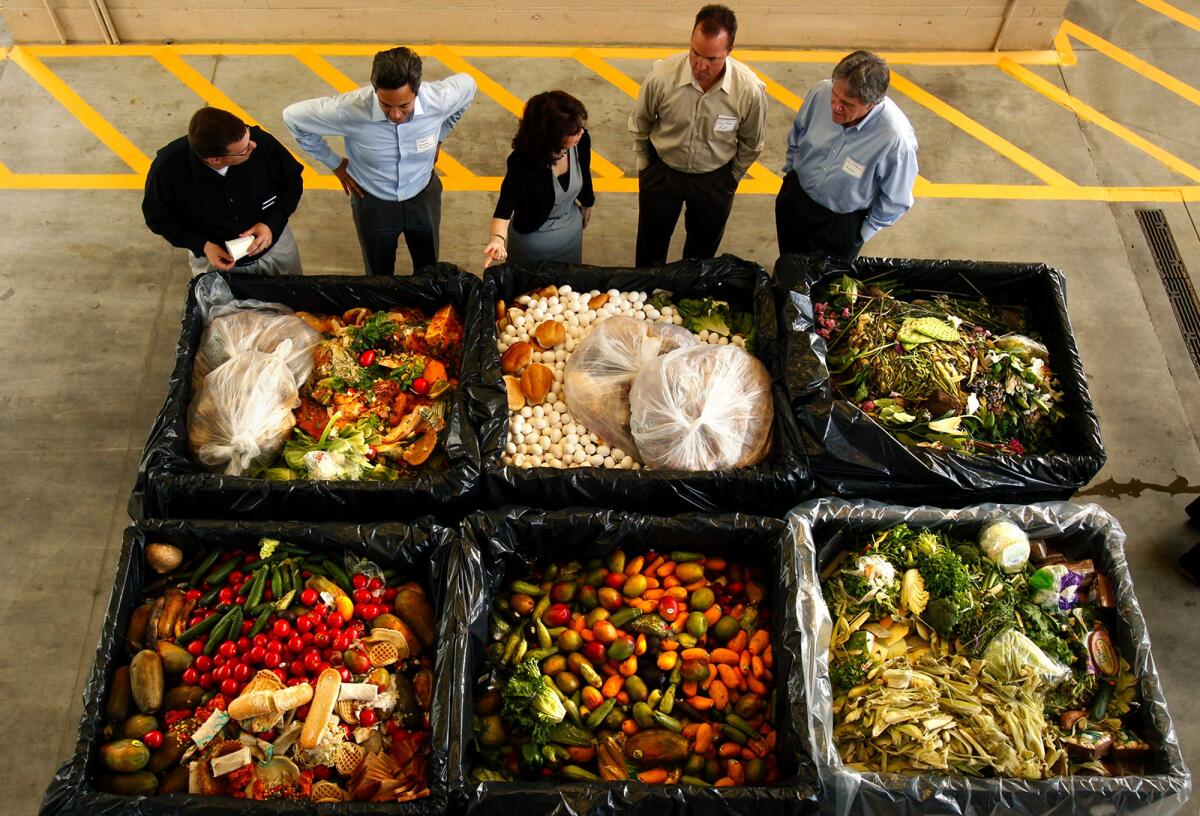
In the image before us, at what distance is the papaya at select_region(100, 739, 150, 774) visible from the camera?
121 inches

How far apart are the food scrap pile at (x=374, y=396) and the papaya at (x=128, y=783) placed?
1.22m

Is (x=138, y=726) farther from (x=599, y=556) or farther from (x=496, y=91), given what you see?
(x=496, y=91)

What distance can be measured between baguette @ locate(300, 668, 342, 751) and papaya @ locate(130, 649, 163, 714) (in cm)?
55

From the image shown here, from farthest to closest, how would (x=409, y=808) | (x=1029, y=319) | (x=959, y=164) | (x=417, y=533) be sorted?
1. (x=959, y=164)
2. (x=1029, y=319)
3. (x=417, y=533)
4. (x=409, y=808)

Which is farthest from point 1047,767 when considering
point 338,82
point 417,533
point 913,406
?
point 338,82

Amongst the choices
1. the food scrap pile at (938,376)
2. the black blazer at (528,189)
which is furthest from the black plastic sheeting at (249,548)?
the food scrap pile at (938,376)

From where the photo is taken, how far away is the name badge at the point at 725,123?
14.0 ft

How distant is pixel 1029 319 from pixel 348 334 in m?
3.35

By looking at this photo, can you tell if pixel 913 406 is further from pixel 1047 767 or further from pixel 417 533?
pixel 417 533

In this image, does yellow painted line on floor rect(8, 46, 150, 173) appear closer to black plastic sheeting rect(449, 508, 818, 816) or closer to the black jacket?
the black jacket

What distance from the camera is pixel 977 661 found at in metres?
3.44

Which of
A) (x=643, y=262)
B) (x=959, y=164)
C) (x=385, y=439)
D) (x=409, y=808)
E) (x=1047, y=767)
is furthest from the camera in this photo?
(x=959, y=164)

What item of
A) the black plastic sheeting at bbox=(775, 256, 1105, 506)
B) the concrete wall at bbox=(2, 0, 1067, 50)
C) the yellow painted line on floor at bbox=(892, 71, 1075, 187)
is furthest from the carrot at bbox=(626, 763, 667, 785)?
the concrete wall at bbox=(2, 0, 1067, 50)

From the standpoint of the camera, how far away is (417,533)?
139 inches
